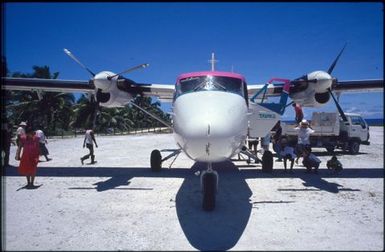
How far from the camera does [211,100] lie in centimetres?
590

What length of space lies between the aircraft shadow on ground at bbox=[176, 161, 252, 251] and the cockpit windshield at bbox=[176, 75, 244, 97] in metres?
2.52

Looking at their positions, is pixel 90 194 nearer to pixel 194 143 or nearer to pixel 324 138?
pixel 194 143

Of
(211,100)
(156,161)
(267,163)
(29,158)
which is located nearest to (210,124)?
(211,100)

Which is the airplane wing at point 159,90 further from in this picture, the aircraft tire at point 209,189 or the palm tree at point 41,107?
the palm tree at point 41,107

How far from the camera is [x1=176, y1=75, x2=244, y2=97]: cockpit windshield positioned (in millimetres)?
6885

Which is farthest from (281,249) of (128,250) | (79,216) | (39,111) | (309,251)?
(39,111)

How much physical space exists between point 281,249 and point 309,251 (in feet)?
1.21

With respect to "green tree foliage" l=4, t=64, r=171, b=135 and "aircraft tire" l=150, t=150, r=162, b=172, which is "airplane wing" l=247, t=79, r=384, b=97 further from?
"green tree foliage" l=4, t=64, r=171, b=135

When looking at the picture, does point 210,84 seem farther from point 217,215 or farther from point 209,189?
point 217,215

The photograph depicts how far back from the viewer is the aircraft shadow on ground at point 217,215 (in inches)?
170

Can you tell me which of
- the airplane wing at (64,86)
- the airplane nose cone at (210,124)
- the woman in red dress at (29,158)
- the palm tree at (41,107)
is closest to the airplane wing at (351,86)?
the airplane wing at (64,86)

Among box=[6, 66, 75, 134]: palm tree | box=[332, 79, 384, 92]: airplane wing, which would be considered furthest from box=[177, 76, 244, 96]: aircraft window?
box=[6, 66, 75, 134]: palm tree

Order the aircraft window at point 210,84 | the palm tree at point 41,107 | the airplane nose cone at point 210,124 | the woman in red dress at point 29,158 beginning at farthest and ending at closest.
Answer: the palm tree at point 41,107
the woman in red dress at point 29,158
the aircraft window at point 210,84
the airplane nose cone at point 210,124

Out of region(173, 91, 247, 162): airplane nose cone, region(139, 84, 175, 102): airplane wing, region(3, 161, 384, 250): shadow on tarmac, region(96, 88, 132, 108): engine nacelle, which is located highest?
region(139, 84, 175, 102): airplane wing
